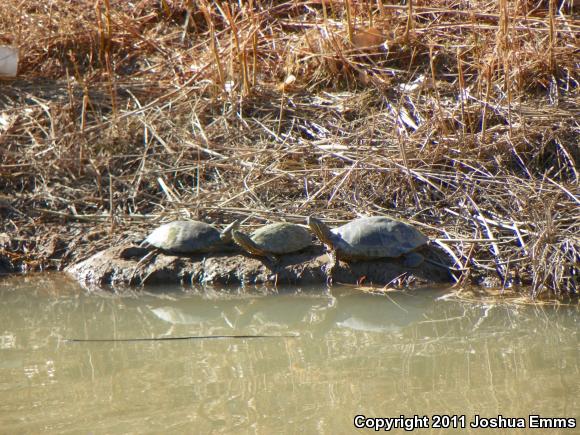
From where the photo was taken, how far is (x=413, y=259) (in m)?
4.76

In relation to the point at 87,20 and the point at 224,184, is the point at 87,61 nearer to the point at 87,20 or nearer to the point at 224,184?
the point at 87,20

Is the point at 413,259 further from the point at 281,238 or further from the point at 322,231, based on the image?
the point at 281,238

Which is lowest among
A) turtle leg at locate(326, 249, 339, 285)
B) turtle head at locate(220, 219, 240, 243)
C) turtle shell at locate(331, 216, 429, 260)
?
turtle leg at locate(326, 249, 339, 285)

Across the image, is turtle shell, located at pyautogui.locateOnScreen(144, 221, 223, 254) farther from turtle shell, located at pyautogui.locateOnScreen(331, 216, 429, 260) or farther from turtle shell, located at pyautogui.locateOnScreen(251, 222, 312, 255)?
turtle shell, located at pyautogui.locateOnScreen(331, 216, 429, 260)

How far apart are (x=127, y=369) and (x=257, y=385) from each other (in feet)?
1.87

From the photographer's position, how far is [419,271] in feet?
15.6

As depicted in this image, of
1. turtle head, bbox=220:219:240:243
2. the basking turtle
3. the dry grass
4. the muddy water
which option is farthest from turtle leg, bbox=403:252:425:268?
turtle head, bbox=220:219:240:243

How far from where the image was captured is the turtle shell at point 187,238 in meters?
4.94

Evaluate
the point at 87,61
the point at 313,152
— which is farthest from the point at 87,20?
the point at 313,152

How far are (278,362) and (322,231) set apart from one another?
1560 mm

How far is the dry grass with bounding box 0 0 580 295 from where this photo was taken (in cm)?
521

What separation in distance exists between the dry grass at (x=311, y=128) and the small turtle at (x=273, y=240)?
16.1 inches

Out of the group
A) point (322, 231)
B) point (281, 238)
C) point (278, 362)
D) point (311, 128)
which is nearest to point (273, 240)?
point (281, 238)

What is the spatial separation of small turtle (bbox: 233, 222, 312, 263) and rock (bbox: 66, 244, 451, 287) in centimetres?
9
